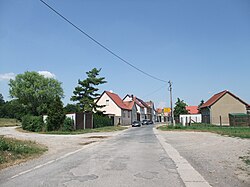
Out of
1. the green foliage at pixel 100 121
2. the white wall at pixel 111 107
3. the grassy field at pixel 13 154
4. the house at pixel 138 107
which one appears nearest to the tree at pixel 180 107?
the house at pixel 138 107

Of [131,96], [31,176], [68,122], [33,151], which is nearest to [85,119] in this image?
[68,122]

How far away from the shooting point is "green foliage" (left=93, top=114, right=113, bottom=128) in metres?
41.4

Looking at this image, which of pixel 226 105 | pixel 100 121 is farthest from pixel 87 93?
pixel 226 105

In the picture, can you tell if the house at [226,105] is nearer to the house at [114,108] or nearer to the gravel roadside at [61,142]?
the house at [114,108]

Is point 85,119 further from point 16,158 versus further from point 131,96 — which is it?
point 131,96

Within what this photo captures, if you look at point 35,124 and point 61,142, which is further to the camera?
point 35,124

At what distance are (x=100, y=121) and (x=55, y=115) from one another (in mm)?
12500

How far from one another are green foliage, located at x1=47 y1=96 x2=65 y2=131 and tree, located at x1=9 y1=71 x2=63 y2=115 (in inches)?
1206

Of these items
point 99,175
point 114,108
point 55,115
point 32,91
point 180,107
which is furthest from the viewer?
point 180,107

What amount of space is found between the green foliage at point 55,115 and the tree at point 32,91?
30.6m

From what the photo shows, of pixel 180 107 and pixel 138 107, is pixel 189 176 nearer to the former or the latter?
pixel 180 107

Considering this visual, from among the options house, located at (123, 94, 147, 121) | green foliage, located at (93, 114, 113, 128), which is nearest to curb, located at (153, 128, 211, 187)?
green foliage, located at (93, 114, 113, 128)

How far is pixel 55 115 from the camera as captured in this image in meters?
32.4

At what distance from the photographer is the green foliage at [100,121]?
4141cm
